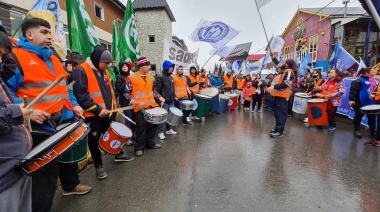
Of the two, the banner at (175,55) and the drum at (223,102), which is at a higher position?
the banner at (175,55)

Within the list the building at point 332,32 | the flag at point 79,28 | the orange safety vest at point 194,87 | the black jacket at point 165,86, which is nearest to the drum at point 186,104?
the black jacket at point 165,86

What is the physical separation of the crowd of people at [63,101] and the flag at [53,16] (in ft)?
4.08

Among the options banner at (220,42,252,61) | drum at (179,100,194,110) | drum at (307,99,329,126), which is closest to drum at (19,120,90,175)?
drum at (179,100,194,110)

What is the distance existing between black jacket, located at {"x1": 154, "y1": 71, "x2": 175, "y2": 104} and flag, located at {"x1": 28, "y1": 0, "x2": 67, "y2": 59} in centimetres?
213

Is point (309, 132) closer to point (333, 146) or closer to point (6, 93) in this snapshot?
point (333, 146)

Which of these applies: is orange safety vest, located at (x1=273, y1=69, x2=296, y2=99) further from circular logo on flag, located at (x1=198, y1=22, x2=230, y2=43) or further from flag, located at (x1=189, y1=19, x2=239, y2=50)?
circular logo on flag, located at (x1=198, y1=22, x2=230, y2=43)

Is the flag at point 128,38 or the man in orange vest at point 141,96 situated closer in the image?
the man in orange vest at point 141,96

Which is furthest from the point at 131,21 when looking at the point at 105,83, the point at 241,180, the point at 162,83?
the point at 241,180

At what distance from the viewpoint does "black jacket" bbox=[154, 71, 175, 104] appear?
5496 mm

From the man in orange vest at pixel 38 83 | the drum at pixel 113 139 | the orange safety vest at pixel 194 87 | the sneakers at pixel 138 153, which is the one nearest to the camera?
the man in orange vest at pixel 38 83

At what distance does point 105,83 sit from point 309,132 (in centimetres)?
564

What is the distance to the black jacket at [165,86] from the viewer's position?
18.0 ft

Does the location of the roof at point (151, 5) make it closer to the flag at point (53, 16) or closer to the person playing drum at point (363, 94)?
the flag at point (53, 16)

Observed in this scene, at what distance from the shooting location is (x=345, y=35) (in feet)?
62.2
